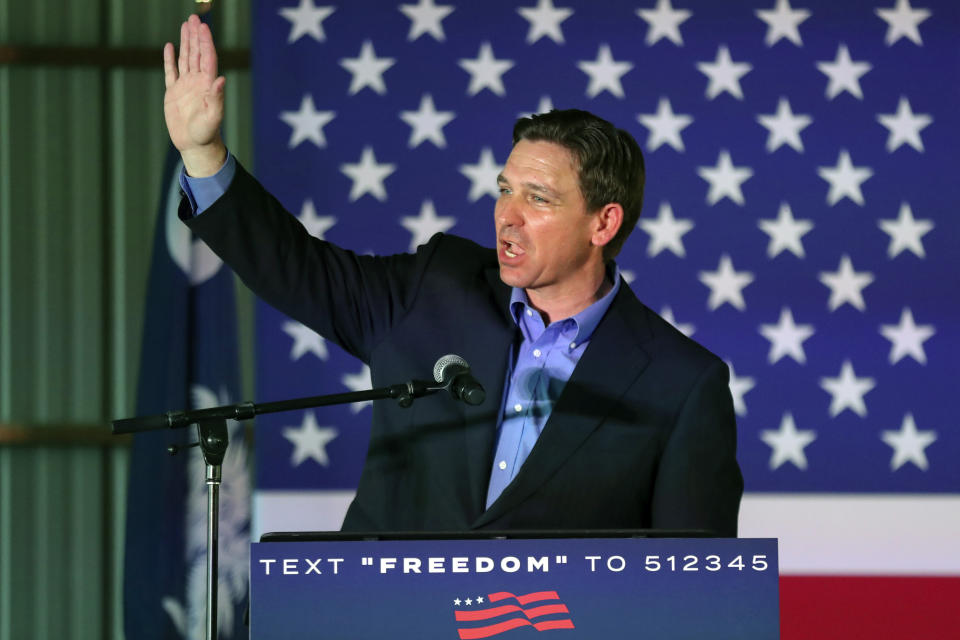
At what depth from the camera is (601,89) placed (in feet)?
12.3

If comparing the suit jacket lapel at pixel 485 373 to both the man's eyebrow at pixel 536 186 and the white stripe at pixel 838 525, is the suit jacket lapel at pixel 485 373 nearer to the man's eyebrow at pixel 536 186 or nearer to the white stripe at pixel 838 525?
the man's eyebrow at pixel 536 186

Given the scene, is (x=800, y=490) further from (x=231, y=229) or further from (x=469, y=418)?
(x=231, y=229)

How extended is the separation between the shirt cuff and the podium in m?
0.85

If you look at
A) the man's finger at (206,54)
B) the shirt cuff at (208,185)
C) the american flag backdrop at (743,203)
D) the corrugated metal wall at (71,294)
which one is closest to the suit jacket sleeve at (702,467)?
the shirt cuff at (208,185)

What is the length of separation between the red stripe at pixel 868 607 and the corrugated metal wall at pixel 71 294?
223 cm

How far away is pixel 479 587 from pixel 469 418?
0.78 meters

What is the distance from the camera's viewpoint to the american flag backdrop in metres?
3.67

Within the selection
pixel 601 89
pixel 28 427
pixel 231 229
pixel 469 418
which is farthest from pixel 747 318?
pixel 28 427

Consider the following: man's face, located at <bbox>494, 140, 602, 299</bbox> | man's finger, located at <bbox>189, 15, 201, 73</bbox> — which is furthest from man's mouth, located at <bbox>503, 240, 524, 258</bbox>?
man's finger, located at <bbox>189, 15, 201, 73</bbox>

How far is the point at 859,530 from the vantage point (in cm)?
367

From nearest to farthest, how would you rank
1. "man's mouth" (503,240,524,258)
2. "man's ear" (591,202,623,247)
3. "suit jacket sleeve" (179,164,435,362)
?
1. "suit jacket sleeve" (179,164,435,362)
2. "man's mouth" (503,240,524,258)
3. "man's ear" (591,202,623,247)

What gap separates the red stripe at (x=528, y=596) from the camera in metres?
1.30

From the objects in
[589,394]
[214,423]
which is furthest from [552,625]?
[589,394]

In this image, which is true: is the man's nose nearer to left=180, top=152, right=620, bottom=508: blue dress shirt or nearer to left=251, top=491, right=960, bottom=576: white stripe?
left=180, top=152, right=620, bottom=508: blue dress shirt
